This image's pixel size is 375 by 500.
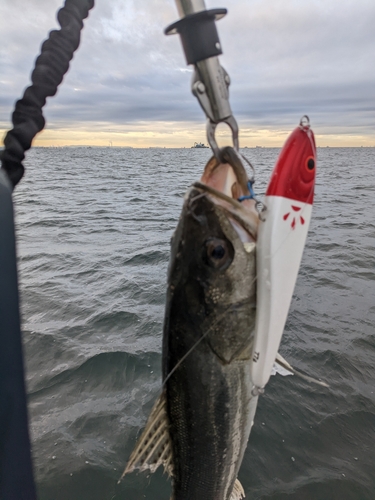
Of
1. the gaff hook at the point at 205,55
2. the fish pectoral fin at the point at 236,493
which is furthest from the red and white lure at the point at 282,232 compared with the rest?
the fish pectoral fin at the point at 236,493

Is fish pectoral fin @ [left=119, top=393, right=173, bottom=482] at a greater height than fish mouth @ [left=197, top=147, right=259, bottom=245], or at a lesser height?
lesser

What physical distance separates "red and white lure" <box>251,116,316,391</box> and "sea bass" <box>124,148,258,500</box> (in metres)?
0.15

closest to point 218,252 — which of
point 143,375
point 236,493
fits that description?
point 236,493

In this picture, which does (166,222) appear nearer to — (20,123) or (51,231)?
(51,231)

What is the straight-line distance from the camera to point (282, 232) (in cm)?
171

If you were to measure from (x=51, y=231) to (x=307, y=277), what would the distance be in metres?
9.56

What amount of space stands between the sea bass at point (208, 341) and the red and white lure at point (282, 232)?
148mm

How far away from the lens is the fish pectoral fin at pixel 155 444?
81.2 inches

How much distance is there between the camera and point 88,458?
4.22 metres

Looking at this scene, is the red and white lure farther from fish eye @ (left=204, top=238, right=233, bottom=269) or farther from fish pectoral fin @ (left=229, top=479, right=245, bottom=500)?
fish pectoral fin @ (left=229, top=479, right=245, bottom=500)

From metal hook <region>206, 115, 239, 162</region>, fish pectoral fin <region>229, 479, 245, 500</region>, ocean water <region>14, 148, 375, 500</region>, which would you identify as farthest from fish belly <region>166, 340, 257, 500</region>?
ocean water <region>14, 148, 375, 500</region>

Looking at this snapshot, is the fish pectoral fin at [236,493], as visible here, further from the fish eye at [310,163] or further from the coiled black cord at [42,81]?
the coiled black cord at [42,81]

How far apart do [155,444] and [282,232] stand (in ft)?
4.81

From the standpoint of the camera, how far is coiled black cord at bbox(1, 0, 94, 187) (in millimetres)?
1766
